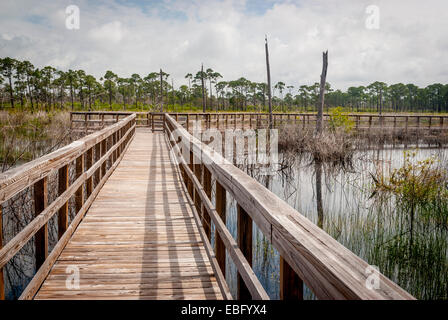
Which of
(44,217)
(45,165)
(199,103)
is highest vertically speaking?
(199,103)

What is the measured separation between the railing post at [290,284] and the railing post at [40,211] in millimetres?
2104

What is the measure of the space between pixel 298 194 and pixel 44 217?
23.3 feet

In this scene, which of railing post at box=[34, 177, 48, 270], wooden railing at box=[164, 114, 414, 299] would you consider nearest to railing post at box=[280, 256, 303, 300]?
wooden railing at box=[164, 114, 414, 299]

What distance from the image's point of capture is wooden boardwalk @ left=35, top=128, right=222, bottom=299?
254 centimetres

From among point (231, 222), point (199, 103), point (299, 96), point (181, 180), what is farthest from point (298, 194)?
point (299, 96)

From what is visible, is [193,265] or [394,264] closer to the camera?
[193,265]

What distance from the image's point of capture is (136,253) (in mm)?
3232

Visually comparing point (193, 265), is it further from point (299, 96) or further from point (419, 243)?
point (299, 96)

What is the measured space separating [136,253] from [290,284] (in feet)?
7.49

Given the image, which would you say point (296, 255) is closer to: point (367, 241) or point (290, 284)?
point (290, 284)

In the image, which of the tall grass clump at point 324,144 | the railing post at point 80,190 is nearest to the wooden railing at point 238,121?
the tall grass clump at point 324,144

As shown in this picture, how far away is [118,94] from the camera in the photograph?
94.6 m

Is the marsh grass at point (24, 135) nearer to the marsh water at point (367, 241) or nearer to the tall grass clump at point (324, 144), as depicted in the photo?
the marsh water at point (367, 241)

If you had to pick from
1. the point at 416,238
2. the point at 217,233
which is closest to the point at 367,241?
the point at 416,238
